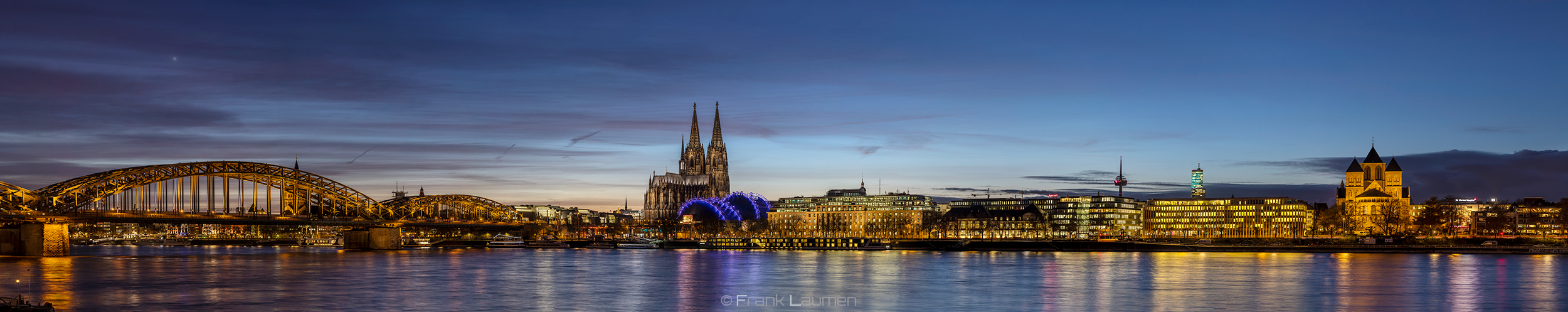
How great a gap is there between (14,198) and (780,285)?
6417cm

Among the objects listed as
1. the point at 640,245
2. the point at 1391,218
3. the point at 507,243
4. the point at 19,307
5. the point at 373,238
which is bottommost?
the point at 640,245

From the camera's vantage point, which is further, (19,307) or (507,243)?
(507,243)

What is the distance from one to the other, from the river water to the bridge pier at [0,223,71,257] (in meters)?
2.66

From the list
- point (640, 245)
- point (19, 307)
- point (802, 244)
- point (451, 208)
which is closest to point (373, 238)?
point (451, 208)

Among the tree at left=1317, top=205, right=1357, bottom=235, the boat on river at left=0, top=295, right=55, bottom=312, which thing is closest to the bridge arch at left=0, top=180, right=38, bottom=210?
the boat on river at left=0, top=295, right=55, bottom=312

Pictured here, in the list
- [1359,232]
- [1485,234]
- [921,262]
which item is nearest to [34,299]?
[921,262]

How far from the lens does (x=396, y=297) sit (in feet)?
153

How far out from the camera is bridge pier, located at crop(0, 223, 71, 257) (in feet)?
278

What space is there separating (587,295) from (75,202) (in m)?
61.7

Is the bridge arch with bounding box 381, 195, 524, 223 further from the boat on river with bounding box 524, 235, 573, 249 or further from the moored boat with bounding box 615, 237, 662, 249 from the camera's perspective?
the moored boat with bounding box 615, 237, 662, 249

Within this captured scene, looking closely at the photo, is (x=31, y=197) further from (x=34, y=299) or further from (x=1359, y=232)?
(x=1359, y=232)

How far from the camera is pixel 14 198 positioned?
281 ft

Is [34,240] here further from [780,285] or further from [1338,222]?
[1338,222]

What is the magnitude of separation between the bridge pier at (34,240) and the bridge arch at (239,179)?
1.84 meters
